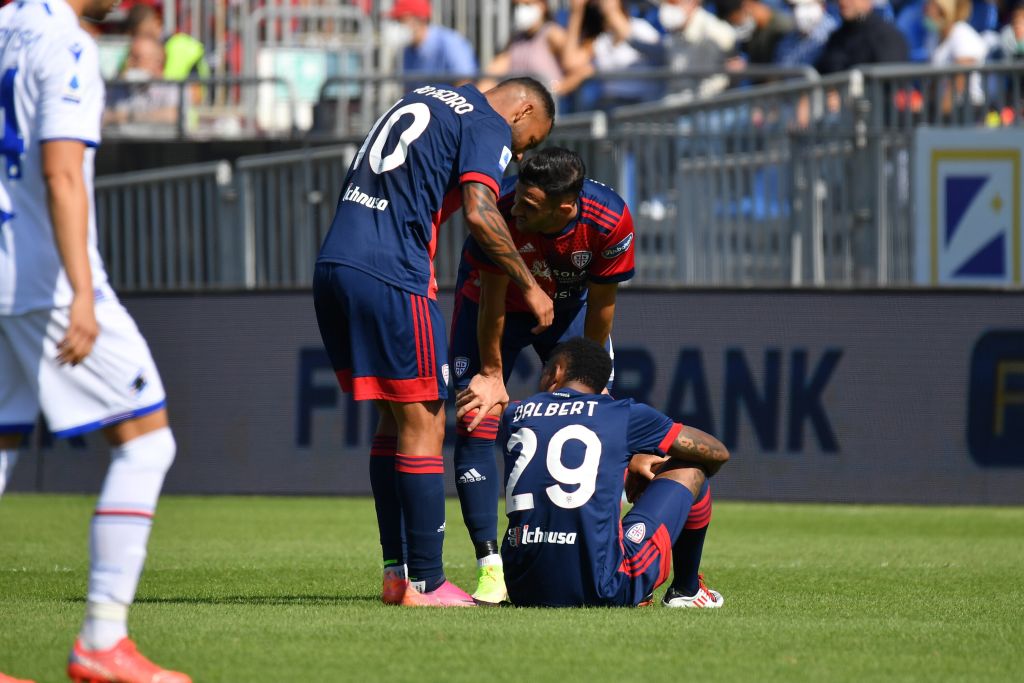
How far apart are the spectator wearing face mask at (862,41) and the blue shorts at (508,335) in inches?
332

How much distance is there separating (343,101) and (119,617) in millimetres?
11838

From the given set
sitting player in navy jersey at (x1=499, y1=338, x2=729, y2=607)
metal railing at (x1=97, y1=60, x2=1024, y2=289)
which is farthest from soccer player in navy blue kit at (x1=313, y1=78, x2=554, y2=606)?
metal railing at (x1=97, y1=60, x2=1024, y2=289)

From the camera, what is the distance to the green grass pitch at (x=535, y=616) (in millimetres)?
5027

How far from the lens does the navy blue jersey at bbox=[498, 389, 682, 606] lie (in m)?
6.19

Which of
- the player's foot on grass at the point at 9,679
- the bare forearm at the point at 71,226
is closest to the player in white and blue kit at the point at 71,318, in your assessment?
the bare forearm at the point at 71,226

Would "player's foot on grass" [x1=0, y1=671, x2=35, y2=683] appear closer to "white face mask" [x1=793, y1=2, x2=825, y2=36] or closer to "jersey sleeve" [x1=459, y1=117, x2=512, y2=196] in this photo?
"jersey sleeve" [x1=459, y1=117, x2=512, y2=196]

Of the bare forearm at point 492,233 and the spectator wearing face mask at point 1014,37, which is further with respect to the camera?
the spectator wearing face mask at point 1014,37

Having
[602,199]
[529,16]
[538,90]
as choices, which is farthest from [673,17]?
[538,90]

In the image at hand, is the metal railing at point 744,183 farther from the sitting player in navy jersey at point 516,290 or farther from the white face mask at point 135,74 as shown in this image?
the sitting player in navy jersey at point 516,290

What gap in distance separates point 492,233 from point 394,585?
5.03 feet

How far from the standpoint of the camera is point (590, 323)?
7473 mm

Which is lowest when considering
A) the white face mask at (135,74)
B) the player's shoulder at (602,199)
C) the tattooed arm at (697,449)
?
the tattooed arm at (697,449)

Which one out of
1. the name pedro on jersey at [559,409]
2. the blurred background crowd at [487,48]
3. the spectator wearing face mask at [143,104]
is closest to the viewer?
the name pedro on jersey at [559,409]

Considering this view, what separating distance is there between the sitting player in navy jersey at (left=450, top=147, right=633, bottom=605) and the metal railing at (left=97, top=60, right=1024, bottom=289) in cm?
492
